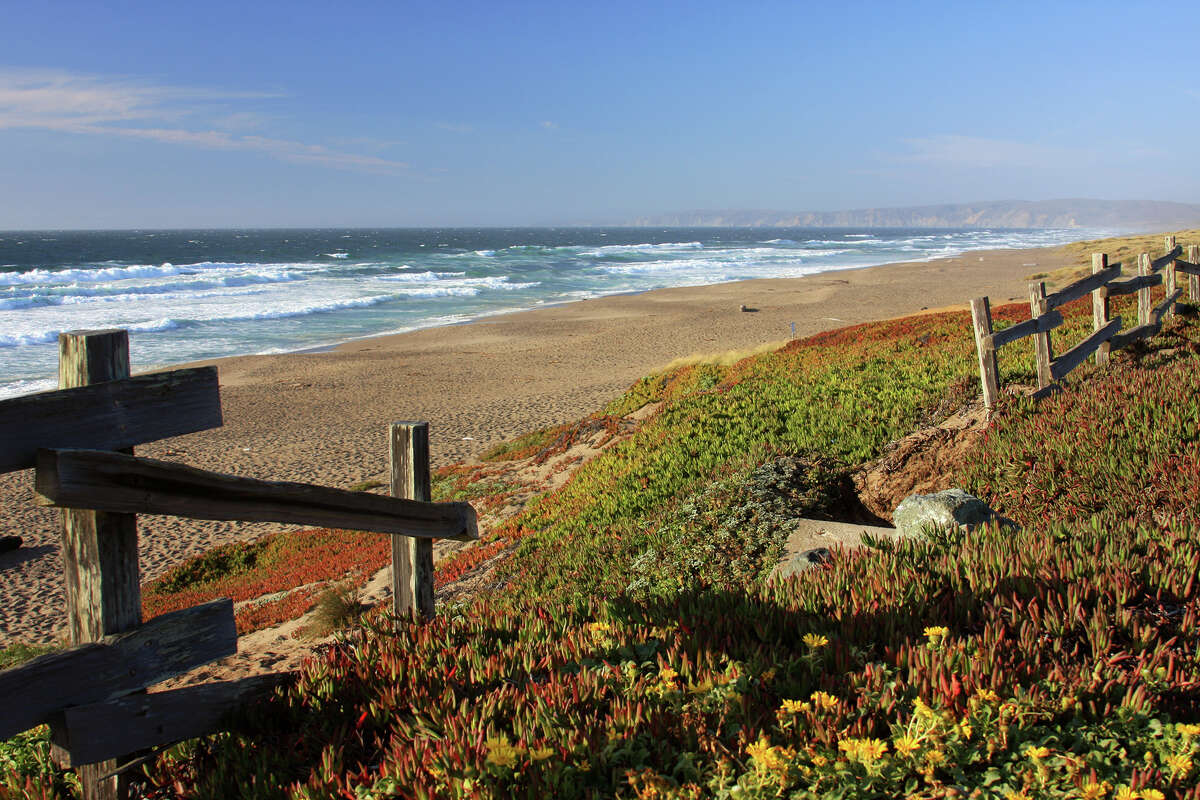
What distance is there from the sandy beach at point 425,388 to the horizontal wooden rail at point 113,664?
7.64 meters

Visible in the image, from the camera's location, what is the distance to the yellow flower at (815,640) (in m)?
3.09

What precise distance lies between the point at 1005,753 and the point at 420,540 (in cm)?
280

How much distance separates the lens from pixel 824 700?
267cm

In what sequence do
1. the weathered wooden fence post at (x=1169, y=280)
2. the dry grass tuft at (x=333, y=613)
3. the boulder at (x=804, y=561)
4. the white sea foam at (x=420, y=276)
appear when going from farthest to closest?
the white sea foam at (x=420, y=276) < the weathered wooden fence post at (x=1169, y=280) < the dry grass tuft at (x=333, y=613) < the boulder at (x=804, y=561)

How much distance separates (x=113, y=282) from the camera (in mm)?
62625

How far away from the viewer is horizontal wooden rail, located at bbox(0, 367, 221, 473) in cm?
241

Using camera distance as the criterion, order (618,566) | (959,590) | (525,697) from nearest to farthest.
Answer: (525,697) < (959,590) < (618,566)

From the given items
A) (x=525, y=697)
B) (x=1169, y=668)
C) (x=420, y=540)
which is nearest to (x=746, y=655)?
(x=525, y=697)

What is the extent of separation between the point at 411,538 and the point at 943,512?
12.1ft

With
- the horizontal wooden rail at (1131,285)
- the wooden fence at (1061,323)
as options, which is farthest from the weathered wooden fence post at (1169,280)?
the horizontal wooden rail at (1131,285)

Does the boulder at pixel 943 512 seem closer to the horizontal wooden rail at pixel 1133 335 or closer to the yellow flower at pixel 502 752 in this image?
the yellow flower at pixel 502 752

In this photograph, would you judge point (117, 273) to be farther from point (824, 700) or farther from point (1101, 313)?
point (824, 700)

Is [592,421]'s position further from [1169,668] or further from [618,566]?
[1169,668]

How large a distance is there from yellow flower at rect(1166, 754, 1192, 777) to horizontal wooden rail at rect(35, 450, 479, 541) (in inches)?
115
